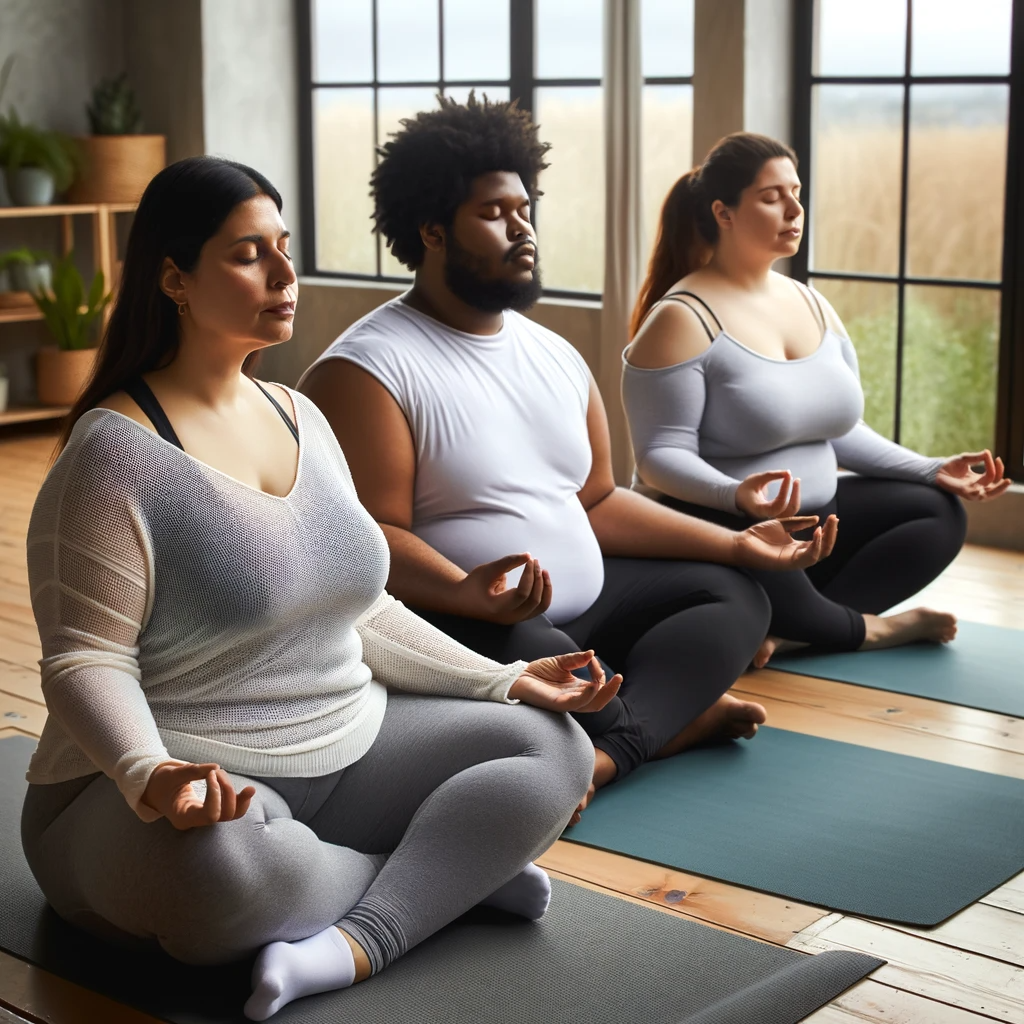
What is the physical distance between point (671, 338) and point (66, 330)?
3.43m

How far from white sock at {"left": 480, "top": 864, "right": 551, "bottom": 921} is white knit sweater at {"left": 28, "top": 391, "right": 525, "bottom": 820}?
0.86 ft

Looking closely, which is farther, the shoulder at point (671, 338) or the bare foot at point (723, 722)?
the shoulder at point (671, 338)

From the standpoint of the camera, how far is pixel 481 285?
99.7 inches

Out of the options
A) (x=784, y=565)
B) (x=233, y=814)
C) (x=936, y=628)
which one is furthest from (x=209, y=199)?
(x=936, y=628)

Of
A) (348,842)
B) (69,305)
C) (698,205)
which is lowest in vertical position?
(348,842)

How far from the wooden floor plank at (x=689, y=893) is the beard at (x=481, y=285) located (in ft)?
2.81

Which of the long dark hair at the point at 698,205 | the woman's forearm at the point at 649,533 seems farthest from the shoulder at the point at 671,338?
the woman's forearm at the point at 649,533

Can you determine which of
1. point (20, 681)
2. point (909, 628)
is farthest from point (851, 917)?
point (20, 681)

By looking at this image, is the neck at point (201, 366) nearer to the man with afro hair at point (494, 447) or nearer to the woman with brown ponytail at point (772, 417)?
the man with afro hair at point (494, 447)

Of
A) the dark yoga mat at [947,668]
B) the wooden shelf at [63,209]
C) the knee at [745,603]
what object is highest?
the wooden shelf at [63,209]

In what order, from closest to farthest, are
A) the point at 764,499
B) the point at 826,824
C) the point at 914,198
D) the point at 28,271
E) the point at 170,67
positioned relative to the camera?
the point at 826,824, the point at 764,499, the point at 914,198, the point at 28,271, the point at 170,67

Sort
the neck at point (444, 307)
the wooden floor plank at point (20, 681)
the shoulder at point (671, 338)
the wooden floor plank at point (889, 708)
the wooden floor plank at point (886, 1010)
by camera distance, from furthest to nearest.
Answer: the shoulder at point (671, 338) < the wooden floor plank at point (20, 681) < the wooden floor plank at point (889, 708) < the neck at point (444, 307) < the wooden floor plank at point (886, 1010)

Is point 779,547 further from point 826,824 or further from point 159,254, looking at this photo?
point 159,254

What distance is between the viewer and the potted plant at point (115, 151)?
598cm
